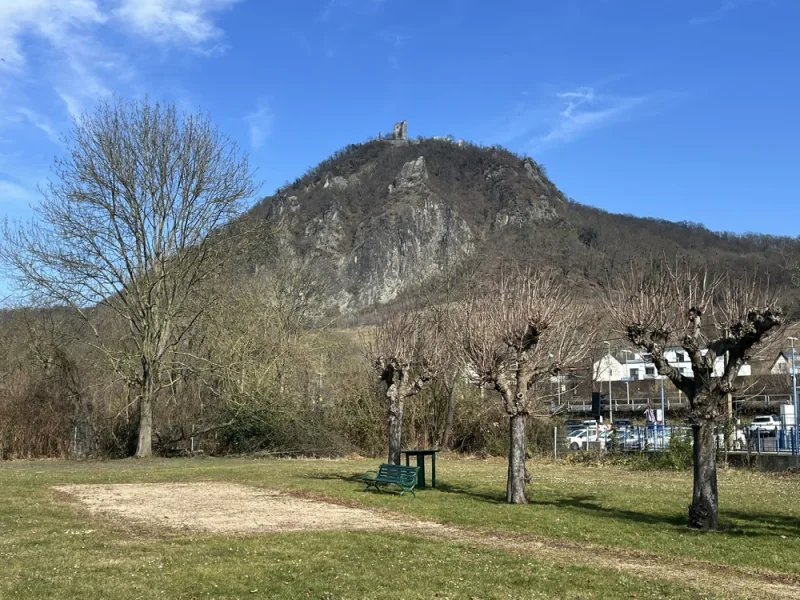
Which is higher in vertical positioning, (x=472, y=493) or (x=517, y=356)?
(x=517, y=356)

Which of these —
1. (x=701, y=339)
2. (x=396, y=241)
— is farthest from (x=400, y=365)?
(x=396, y=241)

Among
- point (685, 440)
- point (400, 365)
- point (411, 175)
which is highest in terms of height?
point (411, 175)

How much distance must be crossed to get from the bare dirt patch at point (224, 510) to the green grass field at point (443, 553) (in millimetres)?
534

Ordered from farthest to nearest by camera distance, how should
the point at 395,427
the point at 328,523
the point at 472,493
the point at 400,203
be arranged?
the point at 400,203, the point at 395,427, the point at 472,493, the point at 328,523

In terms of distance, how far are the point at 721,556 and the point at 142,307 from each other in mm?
23792

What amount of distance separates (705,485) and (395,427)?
8969mm

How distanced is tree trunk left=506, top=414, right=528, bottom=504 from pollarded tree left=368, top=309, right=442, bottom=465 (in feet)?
13.4

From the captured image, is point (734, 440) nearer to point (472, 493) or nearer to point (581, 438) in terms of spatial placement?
point (581, 438)

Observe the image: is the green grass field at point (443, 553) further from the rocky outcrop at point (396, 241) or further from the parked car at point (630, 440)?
the rocky outcrop at point (396, 241)

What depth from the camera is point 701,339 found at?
536 inches

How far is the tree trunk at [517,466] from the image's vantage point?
15.3 meters

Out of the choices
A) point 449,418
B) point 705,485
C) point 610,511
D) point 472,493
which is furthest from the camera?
point 449,418

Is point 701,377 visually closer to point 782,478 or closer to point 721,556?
point 721,556

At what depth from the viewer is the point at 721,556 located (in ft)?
32.2
